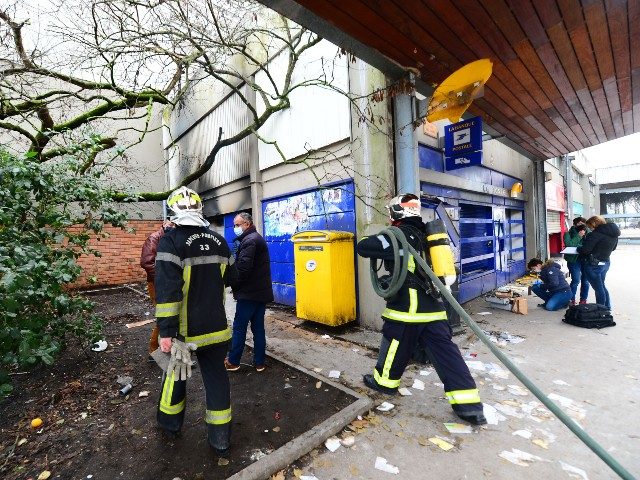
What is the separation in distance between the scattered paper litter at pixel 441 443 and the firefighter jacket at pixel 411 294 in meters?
0.92

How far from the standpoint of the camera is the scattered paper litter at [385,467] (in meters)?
2.25

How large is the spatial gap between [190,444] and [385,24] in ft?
14.5

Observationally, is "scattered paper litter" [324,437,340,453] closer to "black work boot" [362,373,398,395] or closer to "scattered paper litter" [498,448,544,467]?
"black work boot" [362,373,398,395]

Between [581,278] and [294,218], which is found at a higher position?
[294,218]

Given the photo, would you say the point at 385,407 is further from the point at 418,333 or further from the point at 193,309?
the point at 193,309

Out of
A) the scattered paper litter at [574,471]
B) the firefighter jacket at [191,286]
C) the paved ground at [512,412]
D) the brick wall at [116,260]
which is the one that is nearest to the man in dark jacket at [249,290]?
the paved ground at [512,412]

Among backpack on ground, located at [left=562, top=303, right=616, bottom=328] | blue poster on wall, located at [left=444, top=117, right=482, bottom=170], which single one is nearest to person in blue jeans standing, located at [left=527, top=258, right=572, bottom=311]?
backpack on ground, located at [left=562, top=303, right=616, bottom=328]

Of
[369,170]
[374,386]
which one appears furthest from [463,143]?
[374,386]

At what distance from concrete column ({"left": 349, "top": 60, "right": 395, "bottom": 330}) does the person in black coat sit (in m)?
3.81

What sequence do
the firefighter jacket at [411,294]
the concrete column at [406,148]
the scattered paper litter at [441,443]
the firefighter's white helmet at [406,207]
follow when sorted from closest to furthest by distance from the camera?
the scattered paper litter at [441,443]
the firefighter jacket at [411,294]
the firefighter's white helmet at [406,207]
the concrete column at [406,148]

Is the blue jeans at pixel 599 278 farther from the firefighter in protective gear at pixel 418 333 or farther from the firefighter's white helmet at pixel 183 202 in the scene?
the firefighter's white helmet at pixel 183 202

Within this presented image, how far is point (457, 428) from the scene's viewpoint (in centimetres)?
271

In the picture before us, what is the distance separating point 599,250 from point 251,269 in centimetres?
595

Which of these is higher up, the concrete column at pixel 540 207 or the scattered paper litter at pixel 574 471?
the concrete column at pixel 540 207
